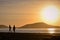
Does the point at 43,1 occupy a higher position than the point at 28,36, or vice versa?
the point at 43,1

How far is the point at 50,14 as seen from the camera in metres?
4.83

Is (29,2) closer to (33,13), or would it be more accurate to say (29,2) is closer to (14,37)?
(33,13)

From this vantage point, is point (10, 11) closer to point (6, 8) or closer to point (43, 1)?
point (6, 8)

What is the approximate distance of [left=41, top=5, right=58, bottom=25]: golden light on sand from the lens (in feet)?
15.8

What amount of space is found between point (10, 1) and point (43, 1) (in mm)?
533

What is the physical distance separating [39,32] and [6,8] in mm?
657

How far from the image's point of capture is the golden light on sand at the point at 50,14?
4.81 metres

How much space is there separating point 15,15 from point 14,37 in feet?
1.17

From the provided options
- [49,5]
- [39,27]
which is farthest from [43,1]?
[39,27]

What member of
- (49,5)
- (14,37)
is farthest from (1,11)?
(49,5)

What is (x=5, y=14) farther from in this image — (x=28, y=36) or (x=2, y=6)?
(x=28, y=36)

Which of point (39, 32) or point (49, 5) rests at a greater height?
point (49, 5)

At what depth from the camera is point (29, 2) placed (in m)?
4.87

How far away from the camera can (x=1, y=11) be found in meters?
4.84
